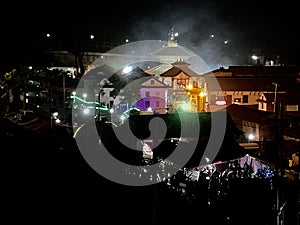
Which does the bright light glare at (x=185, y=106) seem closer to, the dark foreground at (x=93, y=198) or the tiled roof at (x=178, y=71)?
the tiled roof at (x=178, y=71)

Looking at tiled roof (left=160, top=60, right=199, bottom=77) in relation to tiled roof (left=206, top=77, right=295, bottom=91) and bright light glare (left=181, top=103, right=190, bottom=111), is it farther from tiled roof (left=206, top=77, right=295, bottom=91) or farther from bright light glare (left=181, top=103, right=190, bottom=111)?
bright light glare (left=181, top=103, right=190, bottom=111)

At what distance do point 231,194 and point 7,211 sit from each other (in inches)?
149

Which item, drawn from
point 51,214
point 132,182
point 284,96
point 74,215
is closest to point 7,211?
point 51,214

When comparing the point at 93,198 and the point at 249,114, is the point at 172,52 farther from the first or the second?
the point at 93,198

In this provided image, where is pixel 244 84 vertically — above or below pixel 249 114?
above

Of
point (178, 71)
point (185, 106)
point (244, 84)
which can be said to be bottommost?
point (185, 106)

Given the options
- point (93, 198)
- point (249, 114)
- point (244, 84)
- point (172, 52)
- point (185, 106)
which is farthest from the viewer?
point (172, 52)

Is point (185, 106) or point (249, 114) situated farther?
point (185, 106)

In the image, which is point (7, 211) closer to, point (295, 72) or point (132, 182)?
point (132, 182)

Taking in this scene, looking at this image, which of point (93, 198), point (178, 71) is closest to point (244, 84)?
point (178, 71)

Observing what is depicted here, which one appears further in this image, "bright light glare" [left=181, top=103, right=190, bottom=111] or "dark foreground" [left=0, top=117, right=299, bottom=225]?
"bright light glare" [left=181, top=103, right=190, bottom=111]

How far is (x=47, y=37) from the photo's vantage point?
35.4 m

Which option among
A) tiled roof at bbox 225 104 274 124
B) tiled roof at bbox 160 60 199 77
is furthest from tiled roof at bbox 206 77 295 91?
tiled roof at bbox 225 104 274 124

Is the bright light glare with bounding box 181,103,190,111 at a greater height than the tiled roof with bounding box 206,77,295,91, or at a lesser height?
lesser
